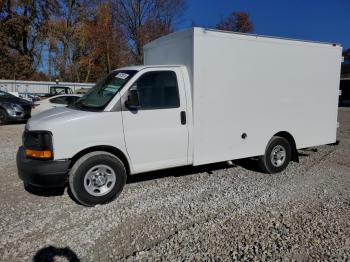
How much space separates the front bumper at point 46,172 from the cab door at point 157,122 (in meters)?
0.98

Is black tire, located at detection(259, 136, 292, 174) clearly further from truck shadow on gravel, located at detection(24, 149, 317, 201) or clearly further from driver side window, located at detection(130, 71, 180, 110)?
driver side window, located at detection(130, 71, 180, 110)

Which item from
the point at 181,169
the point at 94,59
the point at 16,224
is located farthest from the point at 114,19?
the point at 16,224

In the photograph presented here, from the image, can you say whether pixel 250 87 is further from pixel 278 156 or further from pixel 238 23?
pixel 238 23

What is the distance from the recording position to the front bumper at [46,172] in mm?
4227

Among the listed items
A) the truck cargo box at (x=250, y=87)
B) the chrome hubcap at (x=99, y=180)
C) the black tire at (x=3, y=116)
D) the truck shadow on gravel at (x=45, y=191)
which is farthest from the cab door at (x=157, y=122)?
the black tire at (x=3, y=116)

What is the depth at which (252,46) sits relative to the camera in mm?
5523

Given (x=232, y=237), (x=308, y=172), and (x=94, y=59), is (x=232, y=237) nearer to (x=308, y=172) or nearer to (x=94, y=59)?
(x=308, y=172)

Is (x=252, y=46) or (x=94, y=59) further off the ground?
(x=94, y=59)

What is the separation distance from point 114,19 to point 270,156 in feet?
95.0

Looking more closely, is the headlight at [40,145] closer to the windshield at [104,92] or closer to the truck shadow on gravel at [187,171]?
the windshield at [104,92]

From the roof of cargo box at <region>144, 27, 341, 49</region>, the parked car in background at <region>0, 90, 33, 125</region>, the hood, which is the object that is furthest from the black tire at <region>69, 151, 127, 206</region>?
the parked car in background at <region>0, 90, 33, 125</region>

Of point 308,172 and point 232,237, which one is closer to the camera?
point 232,237

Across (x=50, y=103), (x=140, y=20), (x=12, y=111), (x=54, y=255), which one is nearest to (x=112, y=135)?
(x=54, y=255)

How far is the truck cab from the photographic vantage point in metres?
4.27
